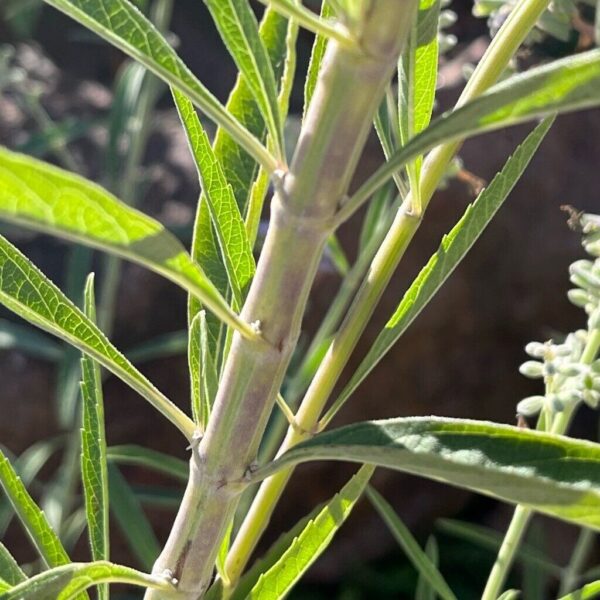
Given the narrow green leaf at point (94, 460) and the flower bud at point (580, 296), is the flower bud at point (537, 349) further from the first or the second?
the narrow green leaf at point (94, 460)

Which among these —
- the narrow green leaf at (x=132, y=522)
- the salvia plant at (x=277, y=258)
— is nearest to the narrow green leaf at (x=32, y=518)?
the salvia plant at (x=277, y=258)

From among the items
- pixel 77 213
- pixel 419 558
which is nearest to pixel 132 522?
pixel 419 558

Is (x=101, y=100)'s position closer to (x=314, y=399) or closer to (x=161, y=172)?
(x=161, y=172)

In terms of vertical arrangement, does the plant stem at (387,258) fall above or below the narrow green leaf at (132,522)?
above

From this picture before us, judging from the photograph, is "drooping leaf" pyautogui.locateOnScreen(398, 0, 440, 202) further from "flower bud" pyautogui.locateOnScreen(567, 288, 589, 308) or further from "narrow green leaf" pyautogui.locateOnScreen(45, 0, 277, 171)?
"flower bud" pyautogui.locateOnScreen(567, 288, 589, 308)

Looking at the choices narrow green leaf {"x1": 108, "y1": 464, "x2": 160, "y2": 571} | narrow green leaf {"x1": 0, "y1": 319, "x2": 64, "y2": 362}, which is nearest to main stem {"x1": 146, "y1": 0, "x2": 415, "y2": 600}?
narrow green leaf {"x1": 108, "y1": 464, "x2": 160, "y2": 571}

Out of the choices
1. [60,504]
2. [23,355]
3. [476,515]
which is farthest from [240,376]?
[476,515]

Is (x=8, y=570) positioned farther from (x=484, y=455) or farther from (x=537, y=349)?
(x=537, y=349)
